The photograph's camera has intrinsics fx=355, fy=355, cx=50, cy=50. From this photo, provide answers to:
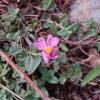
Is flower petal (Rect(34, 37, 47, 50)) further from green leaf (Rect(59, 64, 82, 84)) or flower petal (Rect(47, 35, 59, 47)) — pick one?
green leaf (Rect(59, 64, 82, 84))

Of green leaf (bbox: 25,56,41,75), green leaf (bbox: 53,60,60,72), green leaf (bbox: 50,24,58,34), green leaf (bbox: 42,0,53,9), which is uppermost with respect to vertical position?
green leaf (bbox: 42,0,53,9)

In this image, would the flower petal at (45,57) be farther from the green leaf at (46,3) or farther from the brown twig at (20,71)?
the green leaf at (46,3)

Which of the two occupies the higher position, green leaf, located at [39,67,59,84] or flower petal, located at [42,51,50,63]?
flower petal, located at [42,51,50,63]

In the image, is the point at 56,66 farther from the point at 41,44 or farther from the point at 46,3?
the point at 46,3

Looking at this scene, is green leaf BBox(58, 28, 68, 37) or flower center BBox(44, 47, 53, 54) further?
green leaf BBox(58, 28, 68, 37)

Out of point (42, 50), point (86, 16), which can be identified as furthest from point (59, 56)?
point (86, 16)

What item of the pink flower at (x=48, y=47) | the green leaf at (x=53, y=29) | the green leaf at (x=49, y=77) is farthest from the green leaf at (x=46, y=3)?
the green leaf at (x=49, y=77)

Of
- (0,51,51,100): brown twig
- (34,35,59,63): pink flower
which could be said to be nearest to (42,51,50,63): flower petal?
(34,35,59,63): pink flower
